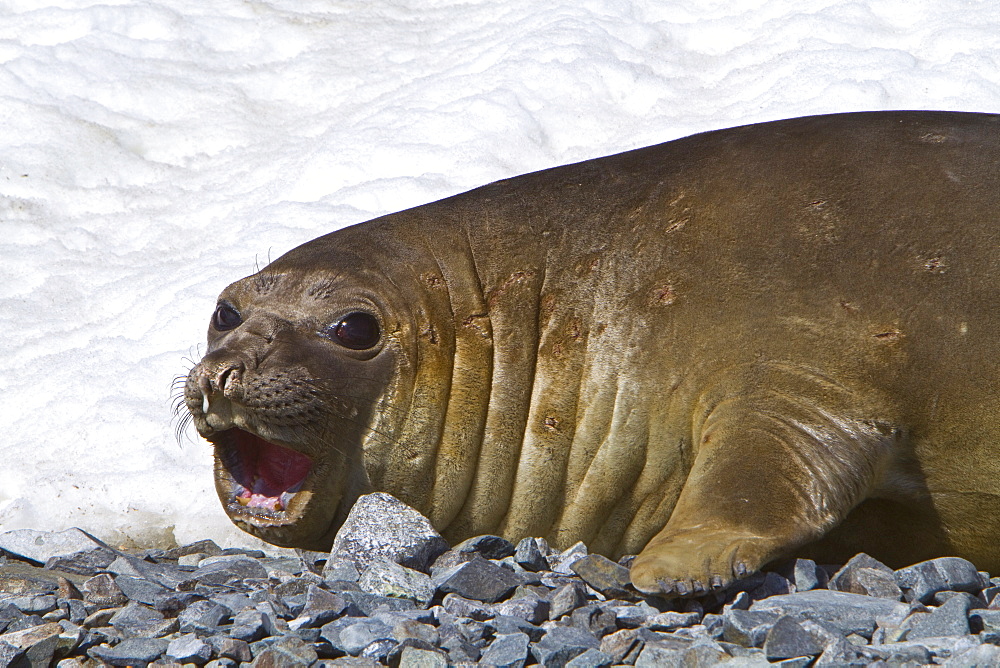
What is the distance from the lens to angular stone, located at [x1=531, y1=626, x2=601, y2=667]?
8.03 ft

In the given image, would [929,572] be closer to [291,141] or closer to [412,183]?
[412,183]

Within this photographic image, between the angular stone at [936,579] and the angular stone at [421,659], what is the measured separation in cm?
113

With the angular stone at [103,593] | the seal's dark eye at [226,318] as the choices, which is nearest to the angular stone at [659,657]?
the angular stone at [103,593]

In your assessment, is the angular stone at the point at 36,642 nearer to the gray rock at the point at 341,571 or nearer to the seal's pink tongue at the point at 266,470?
the gray rock at the point at 341,571

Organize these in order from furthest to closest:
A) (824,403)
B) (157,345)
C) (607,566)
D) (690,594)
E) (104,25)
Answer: (104,25) < (157,345) < (824,403) < (607,566) < (690,594)

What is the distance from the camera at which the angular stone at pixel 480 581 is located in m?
2.91

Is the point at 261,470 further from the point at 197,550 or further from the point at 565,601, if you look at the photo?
the point at 565,601

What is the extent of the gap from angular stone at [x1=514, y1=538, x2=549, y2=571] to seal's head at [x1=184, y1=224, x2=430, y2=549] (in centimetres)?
66

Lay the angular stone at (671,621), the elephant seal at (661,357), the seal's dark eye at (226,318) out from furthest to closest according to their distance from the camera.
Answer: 1. the seal's dark eye at (226,318)
2. the elephant seal at (661,357)
3. the angular stone at (671,621)

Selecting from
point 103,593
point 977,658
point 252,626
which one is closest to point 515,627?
point 252,626

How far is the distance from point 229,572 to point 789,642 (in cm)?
171

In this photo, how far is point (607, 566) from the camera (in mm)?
3006

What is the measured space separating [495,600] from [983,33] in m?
5.81

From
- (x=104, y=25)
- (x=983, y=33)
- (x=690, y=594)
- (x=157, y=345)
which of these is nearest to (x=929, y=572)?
(x=690, y=594)
